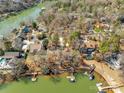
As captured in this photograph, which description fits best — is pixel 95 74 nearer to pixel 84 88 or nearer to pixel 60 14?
pixel 84 88

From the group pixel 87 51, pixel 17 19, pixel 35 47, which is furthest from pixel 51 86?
pixel 17 19

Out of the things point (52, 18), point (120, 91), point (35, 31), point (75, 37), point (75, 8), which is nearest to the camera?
point (120, 91)

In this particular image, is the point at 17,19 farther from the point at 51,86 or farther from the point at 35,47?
the point at 51,86

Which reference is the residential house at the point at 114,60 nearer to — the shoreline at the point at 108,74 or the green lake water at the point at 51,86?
the shoreline at the point at 108,74

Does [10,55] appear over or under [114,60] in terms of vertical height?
over

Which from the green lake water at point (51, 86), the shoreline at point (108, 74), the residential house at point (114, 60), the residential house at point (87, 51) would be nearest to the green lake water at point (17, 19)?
the residential house at point (87, 51)

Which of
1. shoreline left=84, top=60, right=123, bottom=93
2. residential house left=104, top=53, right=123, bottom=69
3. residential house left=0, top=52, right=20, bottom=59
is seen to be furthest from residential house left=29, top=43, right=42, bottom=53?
residential house left=104, top=53, right=123, bottom=69

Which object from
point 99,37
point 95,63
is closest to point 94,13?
point 99,37

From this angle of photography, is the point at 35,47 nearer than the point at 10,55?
No
